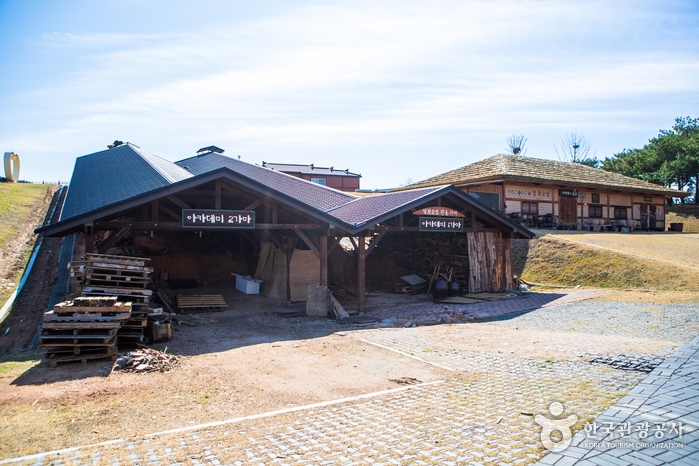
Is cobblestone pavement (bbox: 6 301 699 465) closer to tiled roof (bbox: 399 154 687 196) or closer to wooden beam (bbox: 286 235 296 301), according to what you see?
wooden beam (bbox: 286 235 296 301)

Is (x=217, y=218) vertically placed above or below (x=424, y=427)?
above

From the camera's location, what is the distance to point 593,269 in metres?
18.1

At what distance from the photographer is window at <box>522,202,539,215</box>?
2589 cm

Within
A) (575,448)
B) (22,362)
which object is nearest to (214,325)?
(22,362)

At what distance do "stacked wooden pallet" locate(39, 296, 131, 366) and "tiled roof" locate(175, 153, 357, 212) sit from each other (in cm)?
668

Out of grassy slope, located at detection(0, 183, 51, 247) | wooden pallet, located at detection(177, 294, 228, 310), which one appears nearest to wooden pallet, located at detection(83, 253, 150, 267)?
wooden pallet, located at detection(177, 294, 228, 310)

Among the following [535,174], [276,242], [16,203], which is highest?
[535,174]

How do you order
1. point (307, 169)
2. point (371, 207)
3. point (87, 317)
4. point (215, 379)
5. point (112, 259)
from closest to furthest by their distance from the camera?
point (215, 379) < point (87, 317) < point (112, 259) < point (371, 207) < point (307, 169)

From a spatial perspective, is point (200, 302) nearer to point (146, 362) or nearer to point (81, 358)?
point (81, 358)

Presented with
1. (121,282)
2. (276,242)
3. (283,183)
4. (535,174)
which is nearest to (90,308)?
(121,282)

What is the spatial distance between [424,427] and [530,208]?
78.9ft

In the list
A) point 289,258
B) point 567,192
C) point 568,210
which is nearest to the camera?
point 289,258

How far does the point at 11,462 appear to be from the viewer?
3977mm

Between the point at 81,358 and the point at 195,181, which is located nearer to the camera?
the point at 81,358
